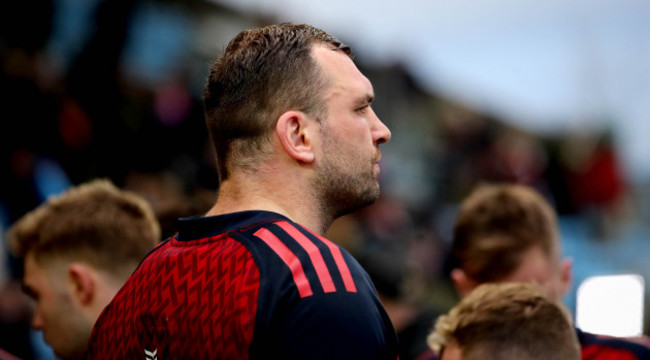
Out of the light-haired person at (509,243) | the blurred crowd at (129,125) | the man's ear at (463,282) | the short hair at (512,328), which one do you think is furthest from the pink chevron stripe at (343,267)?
the blurred crowd at (129,125)

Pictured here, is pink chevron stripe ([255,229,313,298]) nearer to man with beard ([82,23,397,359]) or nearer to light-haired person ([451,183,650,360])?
man with beard ([82,23,397,359])

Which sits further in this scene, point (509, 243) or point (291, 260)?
point (509, 243)

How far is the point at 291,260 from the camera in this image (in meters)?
1.59

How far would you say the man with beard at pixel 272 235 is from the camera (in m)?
1.53

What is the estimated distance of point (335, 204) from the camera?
193 centimetres

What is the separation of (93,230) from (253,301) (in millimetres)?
1579

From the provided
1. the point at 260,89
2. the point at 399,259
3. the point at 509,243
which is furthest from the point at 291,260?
the point at 399,259

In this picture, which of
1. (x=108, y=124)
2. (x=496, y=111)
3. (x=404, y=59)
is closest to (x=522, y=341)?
(x=108, y=124)

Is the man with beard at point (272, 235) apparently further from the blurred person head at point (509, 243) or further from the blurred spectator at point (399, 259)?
the blurred spectator at point (399, 259)

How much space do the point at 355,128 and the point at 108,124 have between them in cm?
486

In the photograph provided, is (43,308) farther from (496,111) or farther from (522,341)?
(496,111)

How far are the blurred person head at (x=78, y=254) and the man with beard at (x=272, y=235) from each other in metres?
0.94

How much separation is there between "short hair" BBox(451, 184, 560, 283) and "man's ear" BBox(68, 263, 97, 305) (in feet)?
5.25

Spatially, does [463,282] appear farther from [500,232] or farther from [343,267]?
[343,267]
